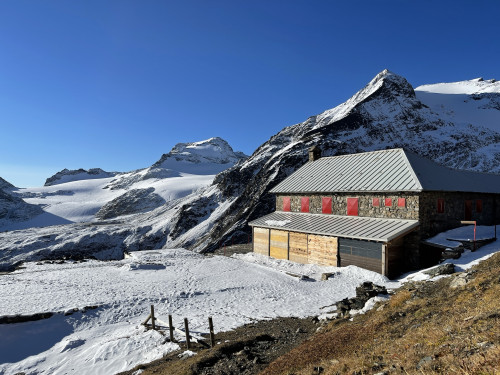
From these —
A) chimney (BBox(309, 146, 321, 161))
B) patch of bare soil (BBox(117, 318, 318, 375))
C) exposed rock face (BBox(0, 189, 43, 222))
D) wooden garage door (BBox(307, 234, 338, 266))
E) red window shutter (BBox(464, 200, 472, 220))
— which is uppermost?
chimney (BBox(309, 146, 321, 161))

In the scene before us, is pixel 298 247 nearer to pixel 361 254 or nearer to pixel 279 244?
pixel 279 244

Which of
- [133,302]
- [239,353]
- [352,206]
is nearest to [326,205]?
[352,206]

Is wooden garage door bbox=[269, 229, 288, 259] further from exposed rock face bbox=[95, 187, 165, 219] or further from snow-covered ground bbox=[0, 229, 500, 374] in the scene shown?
exposed rock face bbox=[95, 187, 165, 219]

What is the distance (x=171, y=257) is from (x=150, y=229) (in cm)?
5300

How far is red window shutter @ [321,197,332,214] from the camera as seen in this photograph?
27516 millimetres

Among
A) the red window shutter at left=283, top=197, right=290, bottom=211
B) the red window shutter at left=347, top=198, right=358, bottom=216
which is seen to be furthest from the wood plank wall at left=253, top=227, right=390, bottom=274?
the red window shutter at left=283, top=197, right=290, bottom=211

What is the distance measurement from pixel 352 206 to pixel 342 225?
2365 millimetres

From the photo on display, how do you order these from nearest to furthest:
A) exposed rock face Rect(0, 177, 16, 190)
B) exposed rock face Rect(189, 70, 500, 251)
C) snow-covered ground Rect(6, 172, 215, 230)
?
exposed rock face Rect(189, 70, 500, 251)
snow-covered ground Rect(6, 172, 215, 230)
exposed rock face Rect(0, 177, 16, 190)

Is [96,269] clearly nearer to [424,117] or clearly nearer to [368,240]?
[368,240]

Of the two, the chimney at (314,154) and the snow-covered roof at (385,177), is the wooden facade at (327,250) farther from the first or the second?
the chimney at (314,154)

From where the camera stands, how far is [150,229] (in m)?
82.1

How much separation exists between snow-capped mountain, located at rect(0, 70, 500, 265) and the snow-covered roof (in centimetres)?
3056

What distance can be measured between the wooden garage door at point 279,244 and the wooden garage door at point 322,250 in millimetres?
2878

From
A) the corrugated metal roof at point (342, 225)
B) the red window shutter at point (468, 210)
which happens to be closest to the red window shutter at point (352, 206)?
the corrugated metal roof at point (342, 225)
